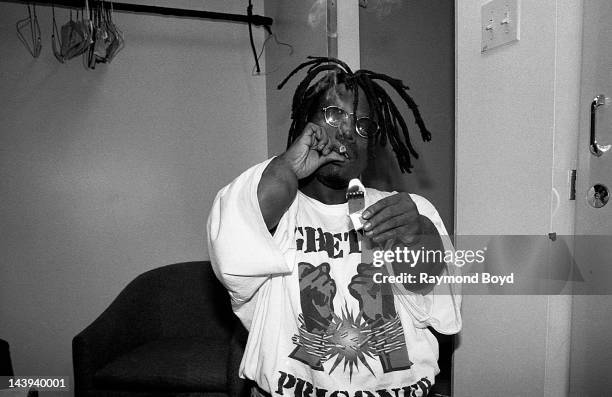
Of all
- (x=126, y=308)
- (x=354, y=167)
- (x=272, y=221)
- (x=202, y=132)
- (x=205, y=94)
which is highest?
(x=205, y=94)

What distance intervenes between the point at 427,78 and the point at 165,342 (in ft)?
4.79

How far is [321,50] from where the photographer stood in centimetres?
176

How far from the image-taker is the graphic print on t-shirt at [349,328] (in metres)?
0.96

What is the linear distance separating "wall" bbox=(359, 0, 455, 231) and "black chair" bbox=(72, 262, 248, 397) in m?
0.70

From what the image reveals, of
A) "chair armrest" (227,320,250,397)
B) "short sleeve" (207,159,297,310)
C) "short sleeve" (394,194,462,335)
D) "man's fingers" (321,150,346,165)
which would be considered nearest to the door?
"short sleeve" (394,194,462,335)

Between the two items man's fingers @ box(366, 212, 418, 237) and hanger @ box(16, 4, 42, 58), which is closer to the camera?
man's fingers @ box(366, 212, 418, 237)

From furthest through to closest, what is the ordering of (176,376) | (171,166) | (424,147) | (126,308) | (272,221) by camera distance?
(171,166) < (126,308) < (176,376) < (424,147) < (272,221)

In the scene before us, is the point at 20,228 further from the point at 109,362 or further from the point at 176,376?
the point at 176,376

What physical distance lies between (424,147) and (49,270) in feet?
5.53

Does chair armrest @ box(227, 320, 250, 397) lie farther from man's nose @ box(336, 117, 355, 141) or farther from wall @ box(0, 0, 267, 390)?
wall @ box(0, 0, 267, 390)

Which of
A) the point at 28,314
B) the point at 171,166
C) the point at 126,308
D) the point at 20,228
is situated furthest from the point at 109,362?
the point at 171,166

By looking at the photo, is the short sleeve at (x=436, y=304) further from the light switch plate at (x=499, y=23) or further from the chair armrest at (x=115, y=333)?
the chair armrest at (x=115, y=333)

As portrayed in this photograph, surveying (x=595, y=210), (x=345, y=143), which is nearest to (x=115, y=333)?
(x=345, y=143)

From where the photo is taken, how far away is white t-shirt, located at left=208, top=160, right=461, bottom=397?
3.05ft
